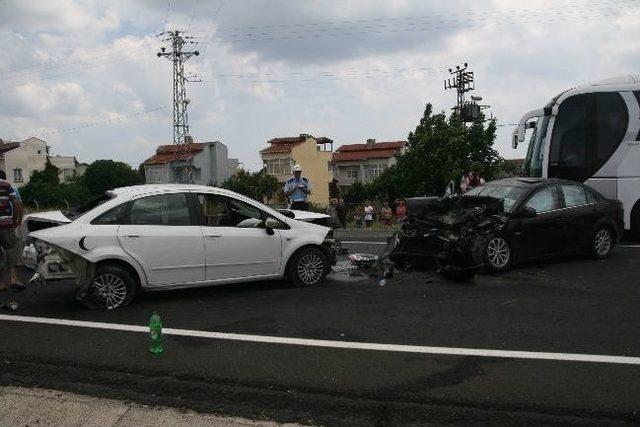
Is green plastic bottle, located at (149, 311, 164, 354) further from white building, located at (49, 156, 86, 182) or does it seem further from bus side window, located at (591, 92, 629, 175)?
white building, located at (49, 156, 86, 182)

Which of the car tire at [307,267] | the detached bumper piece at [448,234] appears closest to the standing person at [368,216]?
the detached bumper piece at [448,234]

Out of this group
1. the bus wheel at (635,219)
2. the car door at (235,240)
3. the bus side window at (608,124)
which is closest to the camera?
the car door at (235,240)

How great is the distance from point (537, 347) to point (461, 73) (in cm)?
5175

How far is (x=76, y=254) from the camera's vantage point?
691 cm

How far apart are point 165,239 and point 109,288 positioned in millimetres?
908

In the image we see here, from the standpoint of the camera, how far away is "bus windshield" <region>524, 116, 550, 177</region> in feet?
43.9

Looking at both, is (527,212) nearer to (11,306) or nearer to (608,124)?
(608,124)

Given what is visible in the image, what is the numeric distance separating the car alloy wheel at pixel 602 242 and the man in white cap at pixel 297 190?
5.39 metres

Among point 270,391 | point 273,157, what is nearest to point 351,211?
point 270,391

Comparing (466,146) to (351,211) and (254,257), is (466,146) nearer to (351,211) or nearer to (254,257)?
(351,211)

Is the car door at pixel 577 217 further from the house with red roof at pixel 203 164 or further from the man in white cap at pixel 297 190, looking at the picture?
the house with red roof at pixel 203 164

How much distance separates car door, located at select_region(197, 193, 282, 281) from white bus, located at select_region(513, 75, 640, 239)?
316 inches

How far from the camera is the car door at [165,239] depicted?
723 centimetres

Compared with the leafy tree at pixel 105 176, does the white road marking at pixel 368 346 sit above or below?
below
